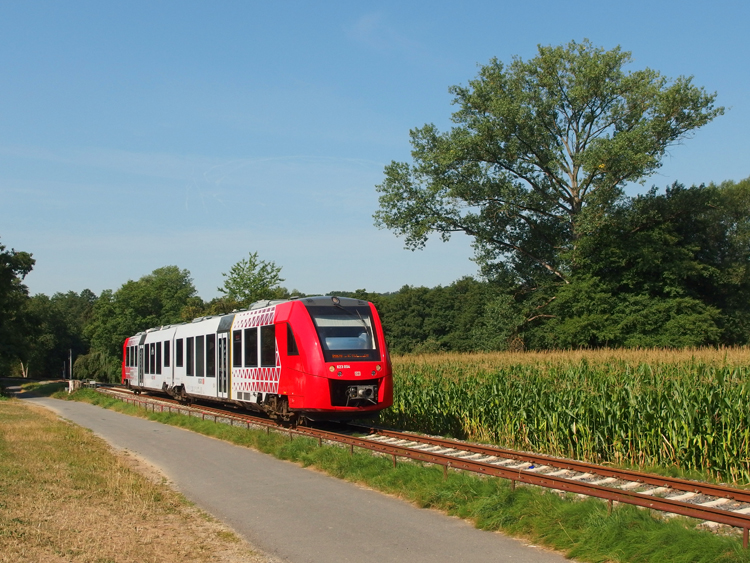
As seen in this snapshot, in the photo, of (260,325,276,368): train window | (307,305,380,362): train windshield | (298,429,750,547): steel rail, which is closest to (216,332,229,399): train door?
(260,325,276,368): train window

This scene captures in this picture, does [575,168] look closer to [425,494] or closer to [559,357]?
[559,357]

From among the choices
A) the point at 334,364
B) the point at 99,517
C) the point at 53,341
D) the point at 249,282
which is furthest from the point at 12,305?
the point at 53,341

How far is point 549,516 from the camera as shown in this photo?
8.09 metres

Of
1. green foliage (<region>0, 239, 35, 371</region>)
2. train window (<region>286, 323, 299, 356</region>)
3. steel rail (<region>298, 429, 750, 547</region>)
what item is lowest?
steel rail (<region>298, 429, 750, 547</region>)

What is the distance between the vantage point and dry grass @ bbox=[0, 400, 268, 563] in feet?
25.3

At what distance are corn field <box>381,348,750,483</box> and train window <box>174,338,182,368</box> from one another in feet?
35.6

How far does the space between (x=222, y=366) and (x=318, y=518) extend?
1449 cm

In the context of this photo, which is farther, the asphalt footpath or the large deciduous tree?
the large deciduous tree

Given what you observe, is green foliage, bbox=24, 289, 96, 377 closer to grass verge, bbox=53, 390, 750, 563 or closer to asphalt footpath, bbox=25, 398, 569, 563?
asphalt footpath, bbox=25, 398, 569, 563

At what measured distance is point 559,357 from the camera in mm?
20281

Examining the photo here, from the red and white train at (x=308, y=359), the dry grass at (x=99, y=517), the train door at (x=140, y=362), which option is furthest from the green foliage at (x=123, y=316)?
the dry grass at (x=99, y=517)

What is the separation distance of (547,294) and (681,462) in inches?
1144

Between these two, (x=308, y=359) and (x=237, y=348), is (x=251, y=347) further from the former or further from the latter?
(x=308, y=359)

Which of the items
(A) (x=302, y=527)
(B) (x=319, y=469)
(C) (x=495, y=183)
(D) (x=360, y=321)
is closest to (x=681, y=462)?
(B) (x=319, y=469)
